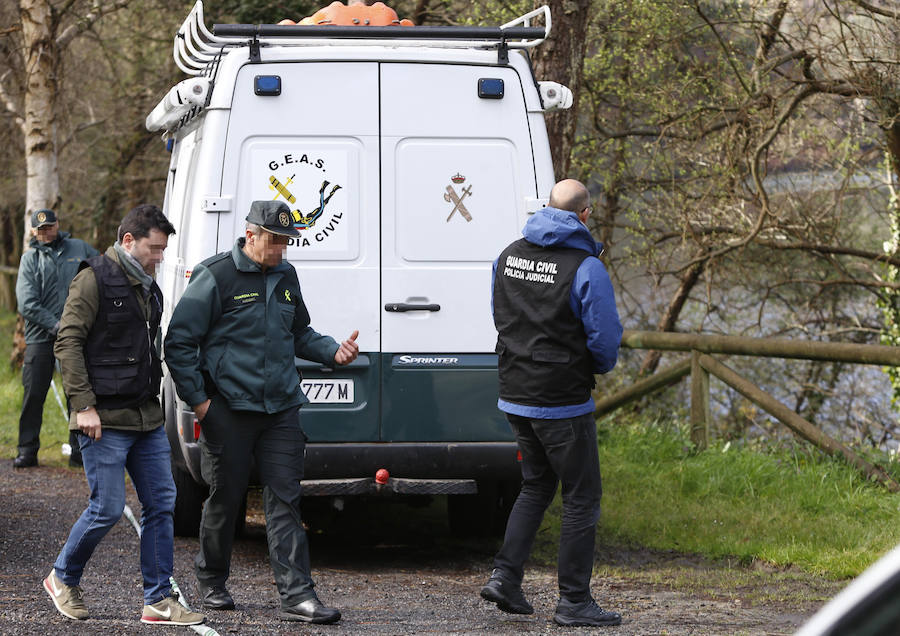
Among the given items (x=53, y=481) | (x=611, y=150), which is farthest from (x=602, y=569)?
(x=611, y=150)

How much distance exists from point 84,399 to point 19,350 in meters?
10.6

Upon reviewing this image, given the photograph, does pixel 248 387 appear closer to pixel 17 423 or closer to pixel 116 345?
pixel 116 345

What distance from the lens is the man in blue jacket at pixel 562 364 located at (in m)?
5.29

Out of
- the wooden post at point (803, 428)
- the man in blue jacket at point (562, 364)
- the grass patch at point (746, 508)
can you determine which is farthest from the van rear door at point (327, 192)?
the wooden post at point (803, 428)

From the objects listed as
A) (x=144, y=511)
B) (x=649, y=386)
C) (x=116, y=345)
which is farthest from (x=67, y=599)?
(x=649, y=386)

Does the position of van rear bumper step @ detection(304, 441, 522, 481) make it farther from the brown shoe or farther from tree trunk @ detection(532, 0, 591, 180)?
tree trunk @ detection(532, 0, 591, 180)

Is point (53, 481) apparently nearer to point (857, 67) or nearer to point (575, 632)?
point (575, 632)

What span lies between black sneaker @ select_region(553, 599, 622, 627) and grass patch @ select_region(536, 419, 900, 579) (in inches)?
69.3

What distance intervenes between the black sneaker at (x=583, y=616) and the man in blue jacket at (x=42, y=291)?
17.7 ft

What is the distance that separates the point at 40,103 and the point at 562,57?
273 inches

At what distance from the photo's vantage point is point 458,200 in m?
6.38

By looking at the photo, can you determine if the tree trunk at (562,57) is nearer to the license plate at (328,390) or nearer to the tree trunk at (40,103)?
the license plate at (328,390)

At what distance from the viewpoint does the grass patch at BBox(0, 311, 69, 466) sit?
10875 mm

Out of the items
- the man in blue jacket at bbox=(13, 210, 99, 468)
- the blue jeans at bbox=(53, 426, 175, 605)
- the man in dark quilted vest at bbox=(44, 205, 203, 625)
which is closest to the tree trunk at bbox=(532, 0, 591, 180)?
the man in blue jacket at bbox=(13, 210, 99, 468)
